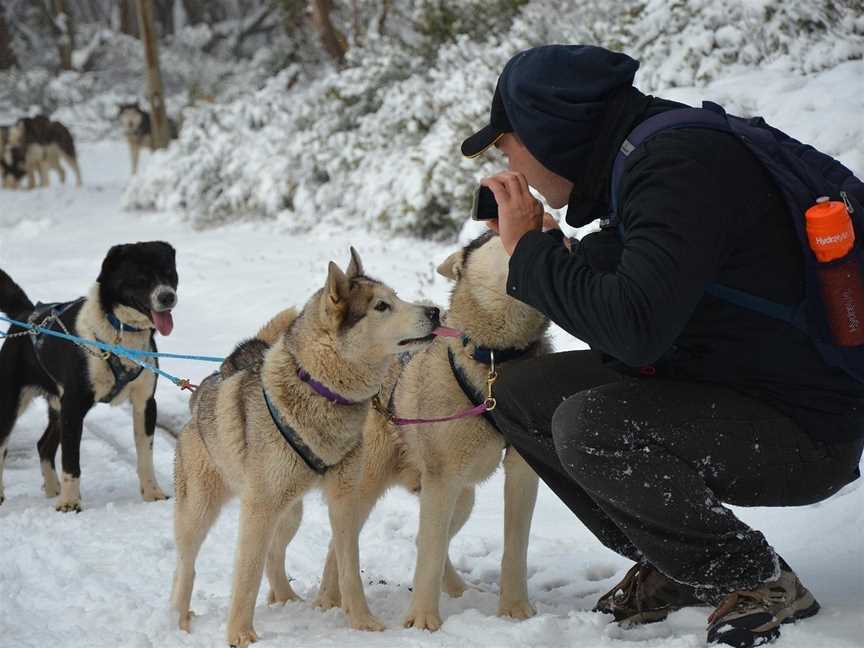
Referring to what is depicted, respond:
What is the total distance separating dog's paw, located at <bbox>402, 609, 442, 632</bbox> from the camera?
10.6 feet

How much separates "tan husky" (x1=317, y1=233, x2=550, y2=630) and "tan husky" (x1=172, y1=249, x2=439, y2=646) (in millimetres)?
155

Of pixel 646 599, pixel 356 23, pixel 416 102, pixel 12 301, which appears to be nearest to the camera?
pixel 646 599

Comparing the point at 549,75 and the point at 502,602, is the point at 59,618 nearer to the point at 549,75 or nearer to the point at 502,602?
the point at 502,602

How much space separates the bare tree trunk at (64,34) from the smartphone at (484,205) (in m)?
30.0

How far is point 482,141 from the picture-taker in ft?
8.80

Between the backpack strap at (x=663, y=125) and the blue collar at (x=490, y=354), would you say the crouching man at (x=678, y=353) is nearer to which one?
the backpack strap at (x=663, y=125)

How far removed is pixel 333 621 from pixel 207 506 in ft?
2.14

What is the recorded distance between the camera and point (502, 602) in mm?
3354

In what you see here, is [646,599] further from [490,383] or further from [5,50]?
[5,50]

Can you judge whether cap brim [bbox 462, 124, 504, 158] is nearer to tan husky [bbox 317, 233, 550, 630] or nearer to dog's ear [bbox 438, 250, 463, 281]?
tan husky [bbox 317, 233, 550, 630]

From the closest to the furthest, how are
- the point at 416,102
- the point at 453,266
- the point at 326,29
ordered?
the point at 453,266, the point at 416,102, the point at 326,29

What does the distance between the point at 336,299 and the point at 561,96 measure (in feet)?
3.85

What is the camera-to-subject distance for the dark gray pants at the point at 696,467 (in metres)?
2.49

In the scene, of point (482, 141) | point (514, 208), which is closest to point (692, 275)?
point (514, 208)
